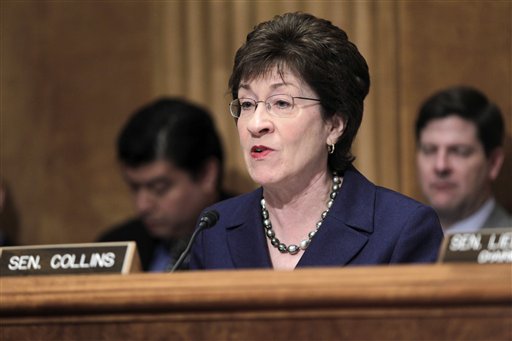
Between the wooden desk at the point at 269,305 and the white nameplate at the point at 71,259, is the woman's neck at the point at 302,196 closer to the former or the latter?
the white nameplate at the point at 71,259

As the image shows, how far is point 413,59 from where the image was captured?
16.1 feet

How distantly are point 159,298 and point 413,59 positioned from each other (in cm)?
305

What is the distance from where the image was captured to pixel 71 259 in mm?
2385

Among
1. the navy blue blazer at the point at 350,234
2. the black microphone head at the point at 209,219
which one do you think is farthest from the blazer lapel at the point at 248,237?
the black microphone head at the point at 209,219

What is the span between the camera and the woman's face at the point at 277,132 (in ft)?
9.29

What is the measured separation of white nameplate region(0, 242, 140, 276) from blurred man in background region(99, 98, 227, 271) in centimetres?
216

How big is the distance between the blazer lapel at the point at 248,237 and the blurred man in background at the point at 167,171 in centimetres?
→ 159

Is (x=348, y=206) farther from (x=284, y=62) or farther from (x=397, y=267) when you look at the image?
(x=397, y=267)

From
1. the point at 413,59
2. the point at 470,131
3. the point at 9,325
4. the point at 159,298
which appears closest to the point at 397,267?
the point at 159,298

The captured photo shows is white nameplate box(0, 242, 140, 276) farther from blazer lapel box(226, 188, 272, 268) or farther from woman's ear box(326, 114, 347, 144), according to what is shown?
woman's ear box(326, 114, 347, 144)

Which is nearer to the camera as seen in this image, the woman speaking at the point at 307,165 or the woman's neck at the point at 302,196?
the woman speaking at the point at 307,165

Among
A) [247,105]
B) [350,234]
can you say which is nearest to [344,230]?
[350,234]

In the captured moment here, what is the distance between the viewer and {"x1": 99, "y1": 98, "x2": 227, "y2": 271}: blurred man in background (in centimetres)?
465

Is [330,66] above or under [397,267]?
above
